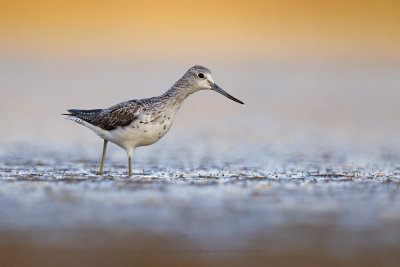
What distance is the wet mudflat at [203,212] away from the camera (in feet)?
19.9

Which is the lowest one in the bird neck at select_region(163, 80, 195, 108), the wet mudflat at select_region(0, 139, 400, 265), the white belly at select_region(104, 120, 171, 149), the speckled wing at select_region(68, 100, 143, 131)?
the wet mudflat at select_region(0, 139, 400, 265)

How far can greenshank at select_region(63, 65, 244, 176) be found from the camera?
10.8 metres

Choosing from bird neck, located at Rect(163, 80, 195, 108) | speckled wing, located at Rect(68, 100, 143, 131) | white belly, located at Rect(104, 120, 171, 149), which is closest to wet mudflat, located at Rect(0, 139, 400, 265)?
white belly, located at Rect(104, 120, 171, 149)

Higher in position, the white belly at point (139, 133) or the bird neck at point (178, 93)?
the bird neck at point (178, 93)

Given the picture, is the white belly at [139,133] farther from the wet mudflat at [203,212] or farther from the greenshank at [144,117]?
the wet mudflat at [203,212]

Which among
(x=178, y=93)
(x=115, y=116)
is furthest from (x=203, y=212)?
(x=115, y=116)

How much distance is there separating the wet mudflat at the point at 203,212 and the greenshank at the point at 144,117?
1.89 feet

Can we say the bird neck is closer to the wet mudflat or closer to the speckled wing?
the speckled wing

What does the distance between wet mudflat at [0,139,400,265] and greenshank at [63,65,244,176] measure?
0.58 metres

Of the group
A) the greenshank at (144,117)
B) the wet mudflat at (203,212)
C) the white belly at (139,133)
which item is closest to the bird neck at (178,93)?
the greenshank at (144,117)

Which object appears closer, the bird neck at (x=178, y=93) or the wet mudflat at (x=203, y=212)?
the wet mudflat at (x=203, y=212)

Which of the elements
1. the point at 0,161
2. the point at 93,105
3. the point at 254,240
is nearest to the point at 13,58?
the point at 93,105

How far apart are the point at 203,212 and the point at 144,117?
356 centimetres

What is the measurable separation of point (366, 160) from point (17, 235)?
25.0 ft
